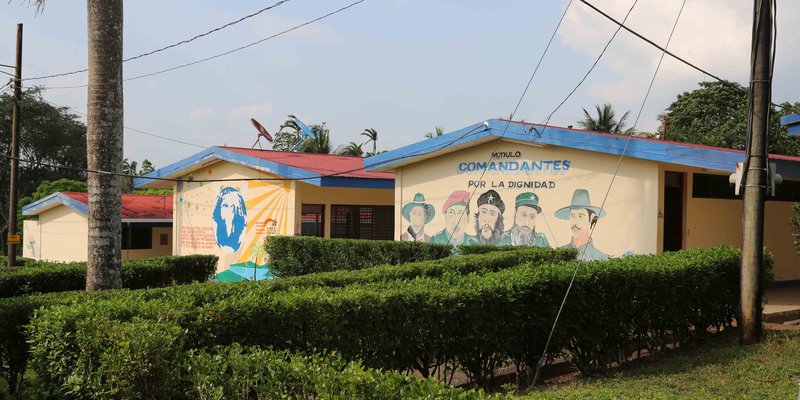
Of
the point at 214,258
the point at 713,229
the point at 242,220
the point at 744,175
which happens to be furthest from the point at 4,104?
the point at 744,175

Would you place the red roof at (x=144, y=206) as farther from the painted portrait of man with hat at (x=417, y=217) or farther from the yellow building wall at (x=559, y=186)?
the yellow building wall at (x=559, y=186)

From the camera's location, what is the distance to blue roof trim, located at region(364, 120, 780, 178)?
45.8ft

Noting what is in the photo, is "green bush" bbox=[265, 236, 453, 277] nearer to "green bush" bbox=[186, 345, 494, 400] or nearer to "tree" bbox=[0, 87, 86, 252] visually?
"green bush" bbox=[186, 345, 494, 400]

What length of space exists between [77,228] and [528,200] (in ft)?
64.7

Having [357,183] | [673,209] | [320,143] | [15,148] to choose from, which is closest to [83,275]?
[15,148]

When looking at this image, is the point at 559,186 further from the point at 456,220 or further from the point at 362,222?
the point at 362,222

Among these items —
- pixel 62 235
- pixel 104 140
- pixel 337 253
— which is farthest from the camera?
pixel 62 235

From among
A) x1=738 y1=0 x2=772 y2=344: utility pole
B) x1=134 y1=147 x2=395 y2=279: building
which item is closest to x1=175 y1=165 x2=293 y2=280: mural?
x1=134 y1=147 x2=395 y2=279: building

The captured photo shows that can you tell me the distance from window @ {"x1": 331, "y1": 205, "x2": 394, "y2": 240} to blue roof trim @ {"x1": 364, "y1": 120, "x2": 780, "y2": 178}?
14.2 ft

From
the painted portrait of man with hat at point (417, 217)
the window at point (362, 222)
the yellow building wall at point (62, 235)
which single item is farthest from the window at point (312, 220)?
the yellow building wall at point (62, 235)

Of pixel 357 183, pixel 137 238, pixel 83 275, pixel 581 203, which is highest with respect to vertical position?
pixel 357 183

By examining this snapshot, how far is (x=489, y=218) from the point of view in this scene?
59.4 feet

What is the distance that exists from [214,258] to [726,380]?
1388 cm

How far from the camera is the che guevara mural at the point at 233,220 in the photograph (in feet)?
74.3
